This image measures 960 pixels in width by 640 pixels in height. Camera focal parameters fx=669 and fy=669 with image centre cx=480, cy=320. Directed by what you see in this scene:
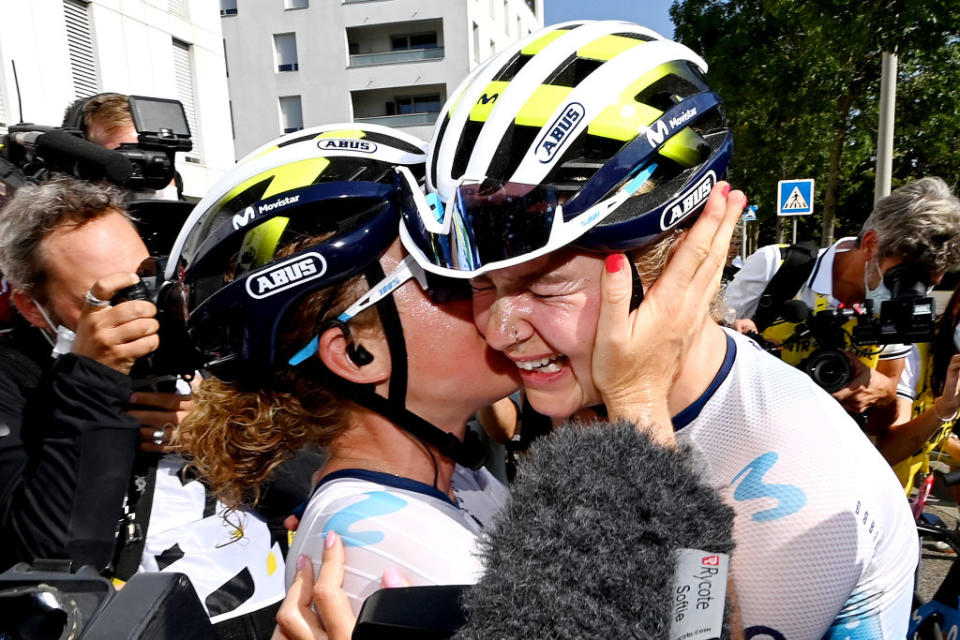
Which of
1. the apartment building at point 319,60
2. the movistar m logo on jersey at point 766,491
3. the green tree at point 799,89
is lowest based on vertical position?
the movistar m logo on jersey at point 766,491

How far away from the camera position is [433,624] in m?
1.03

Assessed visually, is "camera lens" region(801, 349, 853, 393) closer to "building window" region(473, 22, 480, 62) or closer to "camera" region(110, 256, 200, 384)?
"camera" region(110, 256, 200, 384)

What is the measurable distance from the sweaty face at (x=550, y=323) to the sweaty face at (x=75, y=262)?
152 centimetres

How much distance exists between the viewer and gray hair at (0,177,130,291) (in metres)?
2.40

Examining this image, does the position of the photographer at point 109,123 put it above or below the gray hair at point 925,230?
above

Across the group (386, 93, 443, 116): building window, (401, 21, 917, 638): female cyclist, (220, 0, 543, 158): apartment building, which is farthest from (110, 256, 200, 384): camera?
(386, 93, 443, 116): building window

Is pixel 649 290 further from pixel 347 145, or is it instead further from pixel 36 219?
pixel 36 219

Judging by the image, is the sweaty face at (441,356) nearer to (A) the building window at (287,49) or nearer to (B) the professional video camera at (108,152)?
(B) the professional video camera at (108,152)

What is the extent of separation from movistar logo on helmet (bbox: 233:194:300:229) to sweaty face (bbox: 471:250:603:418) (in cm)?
54

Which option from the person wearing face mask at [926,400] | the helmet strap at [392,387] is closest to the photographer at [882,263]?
the person wearing face mask at [926,400]

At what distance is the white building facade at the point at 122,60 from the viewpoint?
40.7 ft

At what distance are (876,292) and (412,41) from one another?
45272 mm

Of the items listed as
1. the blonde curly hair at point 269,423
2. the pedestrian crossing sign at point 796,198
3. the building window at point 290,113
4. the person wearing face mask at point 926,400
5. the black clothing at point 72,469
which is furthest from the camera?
Answer: the building window at point 290,113

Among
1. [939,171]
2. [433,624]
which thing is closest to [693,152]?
[433,624]
